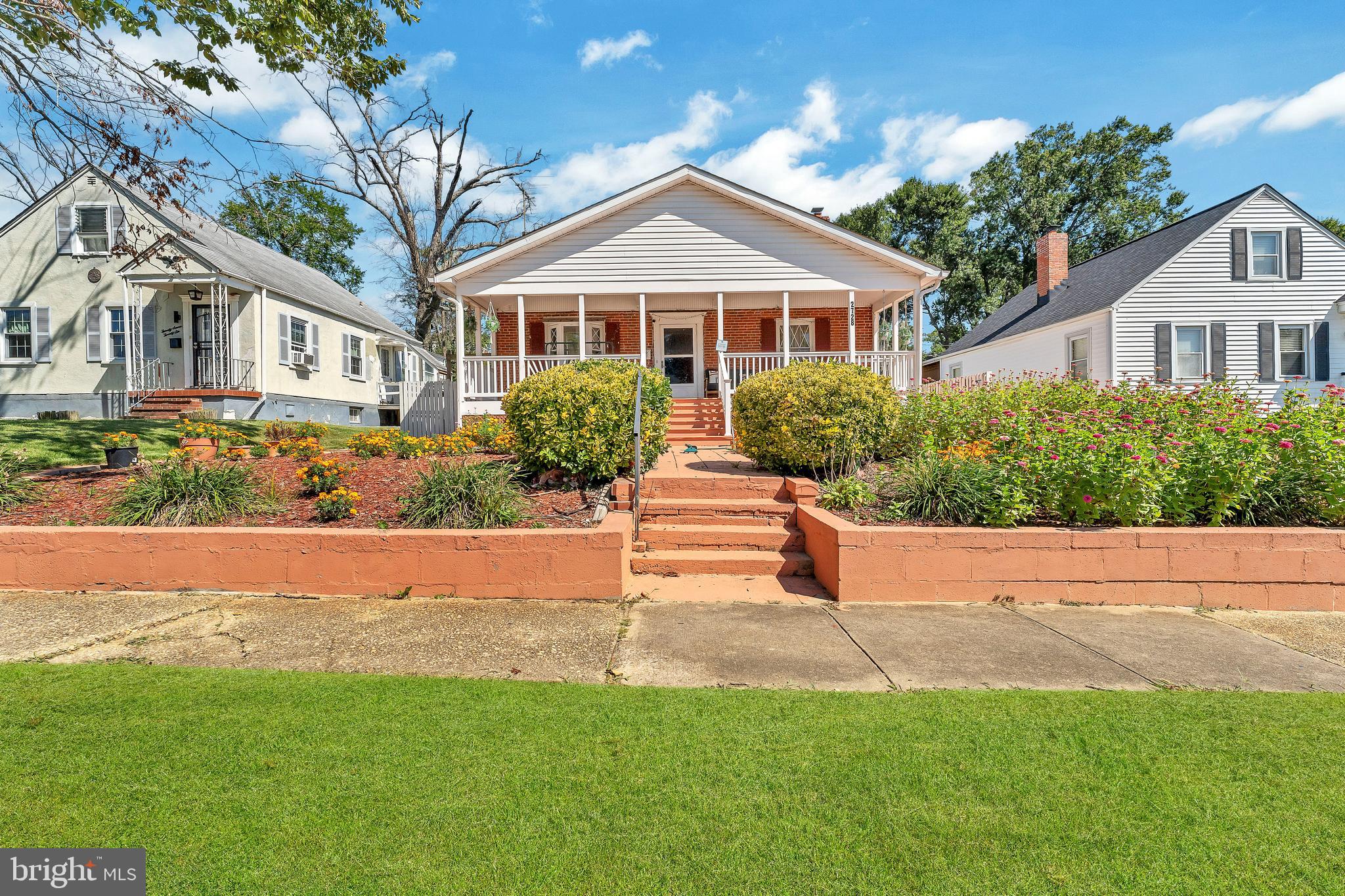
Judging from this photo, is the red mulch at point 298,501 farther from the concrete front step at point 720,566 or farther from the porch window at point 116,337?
the porch window at point 116,337

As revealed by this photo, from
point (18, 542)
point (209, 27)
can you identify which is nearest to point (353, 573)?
point (18, 542)

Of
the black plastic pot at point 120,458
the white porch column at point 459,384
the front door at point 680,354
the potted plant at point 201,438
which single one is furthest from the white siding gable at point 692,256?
the black plastic pot at point 120,458

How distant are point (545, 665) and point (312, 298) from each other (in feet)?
70.1

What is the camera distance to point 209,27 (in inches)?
277

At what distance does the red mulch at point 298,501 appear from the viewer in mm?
5660

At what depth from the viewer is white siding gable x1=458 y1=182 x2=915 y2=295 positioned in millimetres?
14055

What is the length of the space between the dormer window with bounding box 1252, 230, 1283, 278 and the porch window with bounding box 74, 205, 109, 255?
32.3 metres

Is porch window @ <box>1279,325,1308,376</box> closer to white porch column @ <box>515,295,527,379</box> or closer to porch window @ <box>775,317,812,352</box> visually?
porch window @ <box>775,317,812,352</box>

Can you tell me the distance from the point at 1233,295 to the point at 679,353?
50.5ft

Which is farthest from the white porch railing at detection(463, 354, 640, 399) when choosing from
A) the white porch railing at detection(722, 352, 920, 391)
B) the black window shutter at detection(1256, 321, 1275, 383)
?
the black window shutter at detection(1256, 321, 1275, 383)

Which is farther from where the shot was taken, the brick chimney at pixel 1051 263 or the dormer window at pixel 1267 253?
the brick chimney at pixel 1051 263

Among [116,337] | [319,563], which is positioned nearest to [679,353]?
[319,563]

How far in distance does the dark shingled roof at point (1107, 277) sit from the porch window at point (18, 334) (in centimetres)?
3009

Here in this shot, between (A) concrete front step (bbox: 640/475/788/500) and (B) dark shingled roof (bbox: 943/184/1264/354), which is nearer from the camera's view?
(A) concrete front step (bbox: 640/475/788/500)
